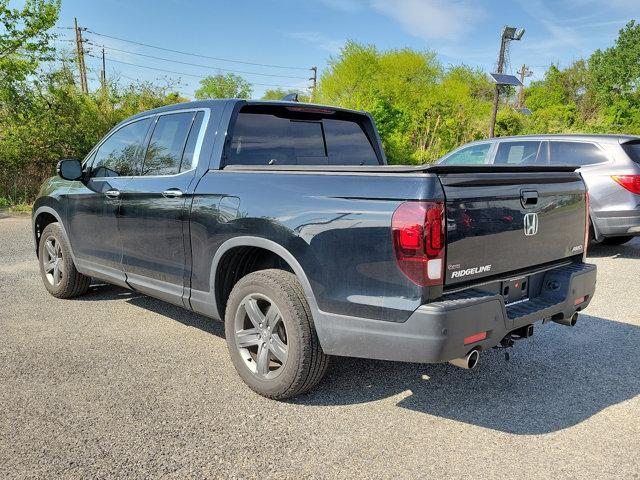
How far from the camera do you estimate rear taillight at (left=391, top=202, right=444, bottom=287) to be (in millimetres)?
2543

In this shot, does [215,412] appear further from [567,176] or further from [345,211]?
[567,176]

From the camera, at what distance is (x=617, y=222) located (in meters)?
7.47

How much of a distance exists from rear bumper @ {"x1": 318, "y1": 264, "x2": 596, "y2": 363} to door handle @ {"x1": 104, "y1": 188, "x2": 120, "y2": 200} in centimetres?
239

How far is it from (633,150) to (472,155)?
2445 mm

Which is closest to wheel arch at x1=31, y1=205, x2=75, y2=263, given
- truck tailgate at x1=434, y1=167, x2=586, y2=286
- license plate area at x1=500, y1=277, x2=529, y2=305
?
truck tailgate at x1=434, y1=167, x2=586, y2=286

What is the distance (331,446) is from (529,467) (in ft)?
3.20

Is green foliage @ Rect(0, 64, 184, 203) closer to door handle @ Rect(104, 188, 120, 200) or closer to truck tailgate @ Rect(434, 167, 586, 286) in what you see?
door handle @ Rect(104, 188, 120, 200)

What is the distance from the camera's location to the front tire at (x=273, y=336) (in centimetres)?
305

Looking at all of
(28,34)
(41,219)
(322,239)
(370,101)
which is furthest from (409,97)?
(322,239)

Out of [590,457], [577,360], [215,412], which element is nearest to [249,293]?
[215,412]

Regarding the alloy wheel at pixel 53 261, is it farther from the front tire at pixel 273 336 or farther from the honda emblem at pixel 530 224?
the honda emblem at pixel 530 224

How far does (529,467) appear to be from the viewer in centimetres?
261

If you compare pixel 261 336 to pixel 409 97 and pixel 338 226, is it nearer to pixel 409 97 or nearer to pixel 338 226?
pixel 338 226

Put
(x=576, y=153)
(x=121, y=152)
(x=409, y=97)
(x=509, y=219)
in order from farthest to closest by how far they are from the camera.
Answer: (x=409, y=97) → (x=576, y=153) → (x=121, y=152) → (x=509, y=219)
